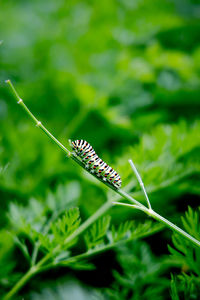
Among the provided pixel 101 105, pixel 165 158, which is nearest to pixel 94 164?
pixel 165 158

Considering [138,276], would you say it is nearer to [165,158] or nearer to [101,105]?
[165,158]

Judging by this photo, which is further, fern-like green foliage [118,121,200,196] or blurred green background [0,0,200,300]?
blurred green background [0,0,200,300]

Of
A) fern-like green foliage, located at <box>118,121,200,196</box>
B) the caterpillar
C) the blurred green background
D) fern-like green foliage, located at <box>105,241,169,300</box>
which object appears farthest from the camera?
the blurred green background

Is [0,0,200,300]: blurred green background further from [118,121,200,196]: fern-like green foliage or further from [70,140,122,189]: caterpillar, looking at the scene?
[70,140,122,189]: caterpillar

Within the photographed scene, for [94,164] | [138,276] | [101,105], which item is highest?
[101,105]

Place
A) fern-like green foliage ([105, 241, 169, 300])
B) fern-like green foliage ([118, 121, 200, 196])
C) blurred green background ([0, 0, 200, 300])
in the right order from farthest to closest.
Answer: blurred green background ([0, 0, 200, 300]) < fern-like green foliage ([118, 121, 200, 196]) < fern-like green foliage ([105, 241, 169, 300])

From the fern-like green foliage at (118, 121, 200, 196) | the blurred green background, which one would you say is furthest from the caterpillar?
the fern-like green foliage at (118, 121, 200, 196)

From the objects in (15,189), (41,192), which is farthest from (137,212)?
(15,189)

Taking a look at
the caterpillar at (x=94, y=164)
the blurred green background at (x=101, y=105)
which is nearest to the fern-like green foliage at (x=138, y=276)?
the blurred green background at (x=101, y=105)
